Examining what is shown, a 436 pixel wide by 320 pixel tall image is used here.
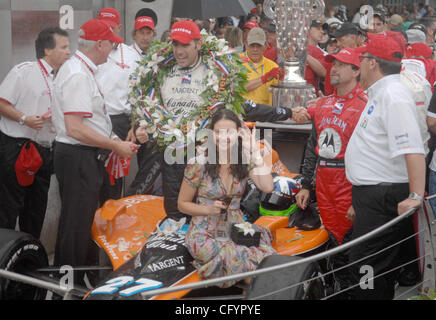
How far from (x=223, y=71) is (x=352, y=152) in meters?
1.15

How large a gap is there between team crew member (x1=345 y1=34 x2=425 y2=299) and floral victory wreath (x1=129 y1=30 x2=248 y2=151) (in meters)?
0.96

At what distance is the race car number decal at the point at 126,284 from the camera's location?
314 cm

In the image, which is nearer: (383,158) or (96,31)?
(383,158)

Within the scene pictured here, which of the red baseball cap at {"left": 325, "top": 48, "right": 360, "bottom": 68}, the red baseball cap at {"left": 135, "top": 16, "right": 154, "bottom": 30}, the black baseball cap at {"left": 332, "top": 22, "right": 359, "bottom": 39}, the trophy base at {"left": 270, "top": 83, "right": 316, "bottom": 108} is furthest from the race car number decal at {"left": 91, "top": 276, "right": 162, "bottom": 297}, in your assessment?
the black baseball cap at {"left": 332, "top": 22, "right": 359, "bottom": 39}

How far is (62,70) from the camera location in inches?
170

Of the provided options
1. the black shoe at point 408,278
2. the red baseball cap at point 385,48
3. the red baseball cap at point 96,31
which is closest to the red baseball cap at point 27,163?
the red baseball cap at point 96,31

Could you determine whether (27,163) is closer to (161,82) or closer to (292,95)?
(161,82)

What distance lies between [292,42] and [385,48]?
199 cm

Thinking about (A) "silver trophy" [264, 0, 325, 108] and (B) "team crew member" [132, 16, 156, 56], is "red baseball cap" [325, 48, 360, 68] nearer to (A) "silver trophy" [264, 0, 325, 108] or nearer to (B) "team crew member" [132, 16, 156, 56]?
(A) "silver trophy" [264, 0, 325, 108]

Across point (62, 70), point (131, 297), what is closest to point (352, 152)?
point (131, 297)

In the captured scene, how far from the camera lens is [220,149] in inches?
142

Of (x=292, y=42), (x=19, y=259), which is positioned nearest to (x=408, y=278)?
(x=292, y=42)

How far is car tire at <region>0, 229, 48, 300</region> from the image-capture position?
3.74 metres

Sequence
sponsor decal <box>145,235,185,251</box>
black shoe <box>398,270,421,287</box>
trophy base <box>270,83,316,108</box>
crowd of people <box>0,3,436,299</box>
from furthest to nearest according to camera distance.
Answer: trophy base <box>270,83,316,108</box> < black shoe <box>398,270,421,287</box> < sponsor decal <box>145,235,185,251</box> < crowd of people <box>0,3,436,299</box>
